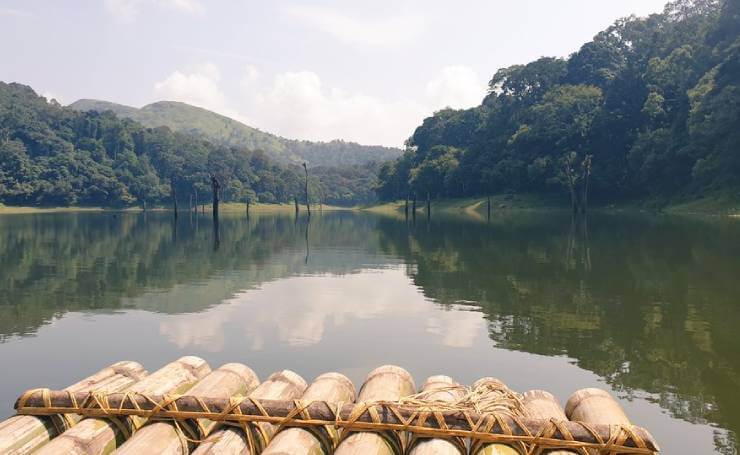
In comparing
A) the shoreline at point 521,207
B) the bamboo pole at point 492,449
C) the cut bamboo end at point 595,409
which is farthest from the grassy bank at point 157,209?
the bamboo pole at point 492,449

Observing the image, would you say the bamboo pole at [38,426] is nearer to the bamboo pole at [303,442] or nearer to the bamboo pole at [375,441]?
the bamboo pole at [303,442]

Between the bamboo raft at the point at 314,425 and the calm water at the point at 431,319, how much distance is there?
323 centimetres

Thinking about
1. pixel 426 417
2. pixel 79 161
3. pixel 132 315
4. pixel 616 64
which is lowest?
pixel 132 315

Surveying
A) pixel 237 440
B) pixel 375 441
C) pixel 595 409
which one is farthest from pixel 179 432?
pixel 595 409

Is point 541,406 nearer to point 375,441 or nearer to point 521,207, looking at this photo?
point 375,441

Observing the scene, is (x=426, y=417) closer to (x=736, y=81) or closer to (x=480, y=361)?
(x=480, y=361)

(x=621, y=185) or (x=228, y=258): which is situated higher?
(x=621, y=185)

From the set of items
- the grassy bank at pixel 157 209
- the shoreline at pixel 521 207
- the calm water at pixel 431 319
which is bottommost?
the calm water at pixel 431 319

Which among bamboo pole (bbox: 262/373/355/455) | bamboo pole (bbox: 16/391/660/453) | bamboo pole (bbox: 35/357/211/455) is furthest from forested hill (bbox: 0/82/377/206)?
bamboo pole (bbox: 262/373/355/455)

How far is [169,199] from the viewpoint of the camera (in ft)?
581

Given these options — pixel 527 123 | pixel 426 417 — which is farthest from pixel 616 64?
pixel 426 417

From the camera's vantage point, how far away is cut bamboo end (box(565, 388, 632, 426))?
23.6 feet

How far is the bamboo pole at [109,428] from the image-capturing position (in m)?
6.48

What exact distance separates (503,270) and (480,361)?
49.2 feet
